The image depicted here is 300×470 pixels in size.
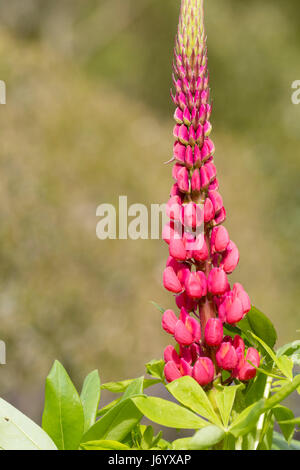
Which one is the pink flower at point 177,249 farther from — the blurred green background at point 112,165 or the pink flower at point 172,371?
the blurred green background at point 112,165

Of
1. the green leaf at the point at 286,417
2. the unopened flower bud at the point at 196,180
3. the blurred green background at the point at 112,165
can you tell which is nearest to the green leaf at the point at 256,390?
the green leaf at the point at 286,417

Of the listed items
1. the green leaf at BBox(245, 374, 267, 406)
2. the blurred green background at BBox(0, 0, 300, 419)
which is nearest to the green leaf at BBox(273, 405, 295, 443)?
the green leaf at BBox(245, 374, 267, 406)

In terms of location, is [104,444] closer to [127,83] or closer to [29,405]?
[29,405]

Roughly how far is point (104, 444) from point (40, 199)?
171 cm

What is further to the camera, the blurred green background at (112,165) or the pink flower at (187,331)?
the blurred green background at (112,165)

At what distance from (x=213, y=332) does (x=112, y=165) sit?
221 cm

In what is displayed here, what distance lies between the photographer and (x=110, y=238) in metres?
2.20

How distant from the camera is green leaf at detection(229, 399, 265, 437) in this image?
286 millimetres

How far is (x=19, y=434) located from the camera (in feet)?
1.07

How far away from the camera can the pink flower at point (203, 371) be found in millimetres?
347

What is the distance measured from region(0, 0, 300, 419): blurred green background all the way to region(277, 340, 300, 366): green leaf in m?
0.73

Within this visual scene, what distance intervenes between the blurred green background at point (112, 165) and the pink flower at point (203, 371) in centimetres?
75

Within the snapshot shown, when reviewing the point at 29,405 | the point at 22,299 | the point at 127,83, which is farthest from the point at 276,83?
the point at 29,405

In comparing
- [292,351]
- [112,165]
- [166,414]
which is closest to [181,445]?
[166,414]
